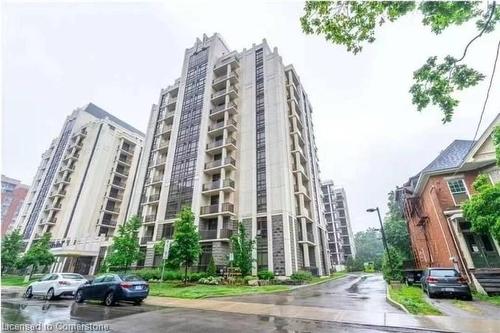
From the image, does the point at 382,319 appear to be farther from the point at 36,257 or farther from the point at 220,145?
the point at 36,257

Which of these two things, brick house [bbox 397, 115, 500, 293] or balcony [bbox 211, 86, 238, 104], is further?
balcony [bbox 211, 86, 238, 104]

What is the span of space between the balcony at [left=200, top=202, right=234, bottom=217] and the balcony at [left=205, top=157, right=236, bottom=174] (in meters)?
4.62

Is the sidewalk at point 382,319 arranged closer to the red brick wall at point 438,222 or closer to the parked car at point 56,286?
the parked car at point 56,286

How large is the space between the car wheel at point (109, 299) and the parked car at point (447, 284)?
1570 cm

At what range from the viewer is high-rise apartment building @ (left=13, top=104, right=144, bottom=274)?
135 feet

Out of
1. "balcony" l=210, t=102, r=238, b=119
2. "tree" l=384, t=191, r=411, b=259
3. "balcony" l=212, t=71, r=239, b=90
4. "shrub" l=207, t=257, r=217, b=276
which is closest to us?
"shrub" l=207, t=257, r=217, b=276

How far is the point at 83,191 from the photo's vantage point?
47.7m

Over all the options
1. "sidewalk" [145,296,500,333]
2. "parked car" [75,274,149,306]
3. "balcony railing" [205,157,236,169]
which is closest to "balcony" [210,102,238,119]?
"balcony railing" [205,157,236,169]

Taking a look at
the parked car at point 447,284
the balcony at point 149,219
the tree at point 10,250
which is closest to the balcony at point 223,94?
the balcony at point 149,219

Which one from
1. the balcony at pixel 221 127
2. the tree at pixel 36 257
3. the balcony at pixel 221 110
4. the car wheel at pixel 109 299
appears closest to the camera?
the car wheel at pixel 109 299

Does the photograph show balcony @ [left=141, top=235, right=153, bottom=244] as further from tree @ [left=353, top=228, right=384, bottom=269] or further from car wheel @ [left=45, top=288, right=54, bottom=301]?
tree @ [left=353, top=228, right=384, bottom=269]

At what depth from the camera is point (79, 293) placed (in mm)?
12938

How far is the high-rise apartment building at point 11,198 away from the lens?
89500 millimetres

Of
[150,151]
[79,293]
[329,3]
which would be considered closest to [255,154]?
[150,151]
